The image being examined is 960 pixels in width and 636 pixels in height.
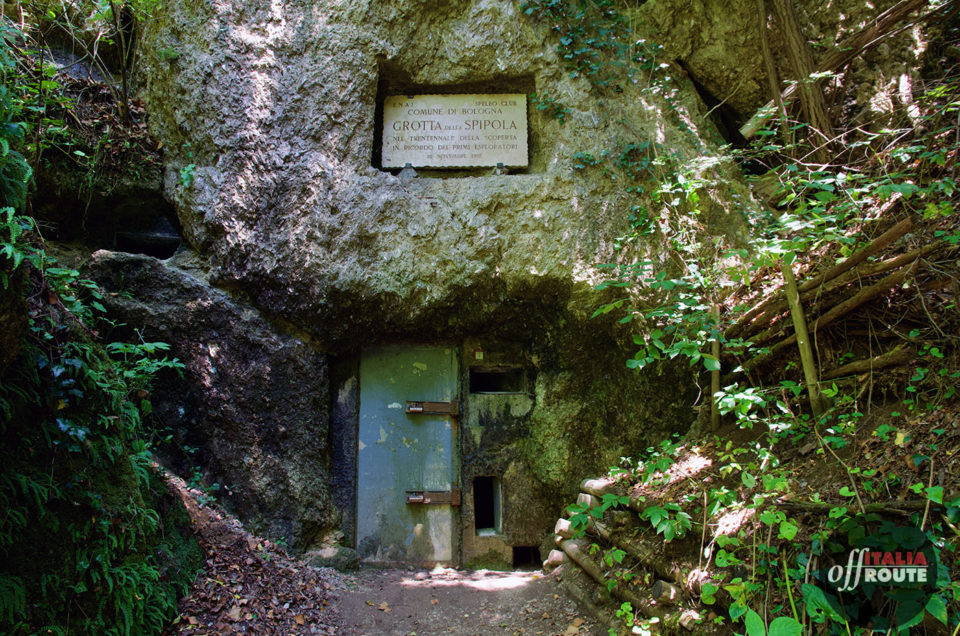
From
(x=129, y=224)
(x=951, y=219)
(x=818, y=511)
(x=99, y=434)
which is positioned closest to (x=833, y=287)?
(x=951, y=219)

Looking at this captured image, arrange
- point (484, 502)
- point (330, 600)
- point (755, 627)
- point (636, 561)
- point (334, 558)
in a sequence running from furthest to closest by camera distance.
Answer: point (484, 502) < point (334, 558) < point (330, 600) < point (636, 561) < point (755, 627)

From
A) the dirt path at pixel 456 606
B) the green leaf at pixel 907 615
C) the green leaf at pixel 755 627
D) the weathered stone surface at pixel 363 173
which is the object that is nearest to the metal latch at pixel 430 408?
the weathered stone surface at pixel 363 173

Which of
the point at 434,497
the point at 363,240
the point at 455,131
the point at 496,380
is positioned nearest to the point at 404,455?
the point at 434,497

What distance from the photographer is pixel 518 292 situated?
4969 millimetres

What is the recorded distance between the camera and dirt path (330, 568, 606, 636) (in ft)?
12.2

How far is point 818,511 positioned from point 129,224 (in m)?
6.07

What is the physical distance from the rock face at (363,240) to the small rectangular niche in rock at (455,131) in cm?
24

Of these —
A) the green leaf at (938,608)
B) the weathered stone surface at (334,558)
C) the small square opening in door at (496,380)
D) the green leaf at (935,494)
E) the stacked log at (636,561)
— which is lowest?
the weathered stone surface at (334,558)

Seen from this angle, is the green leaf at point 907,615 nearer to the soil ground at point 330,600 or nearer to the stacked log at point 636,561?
the stacked log at point 636,561

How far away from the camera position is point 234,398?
482cm

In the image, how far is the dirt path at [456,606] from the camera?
371 centimetres

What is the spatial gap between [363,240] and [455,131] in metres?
1.57

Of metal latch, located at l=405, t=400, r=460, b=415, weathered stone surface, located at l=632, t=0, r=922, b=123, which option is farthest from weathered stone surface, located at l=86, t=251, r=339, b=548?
weathered stone surface, located at l=632, t=0, r=922, b=123

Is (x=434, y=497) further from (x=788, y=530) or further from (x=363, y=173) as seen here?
(x=788, y=530)
